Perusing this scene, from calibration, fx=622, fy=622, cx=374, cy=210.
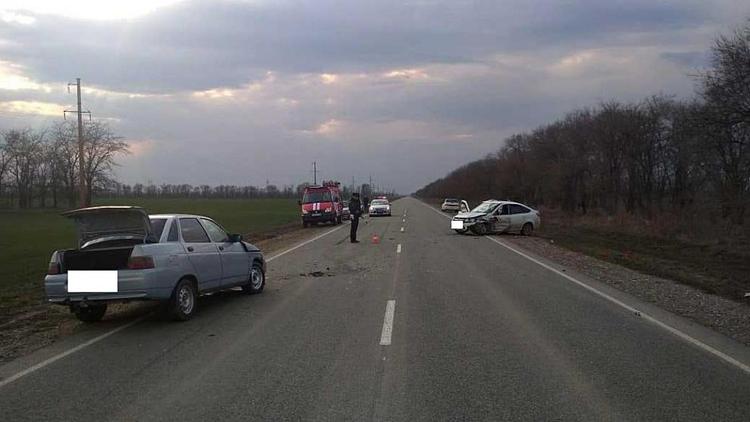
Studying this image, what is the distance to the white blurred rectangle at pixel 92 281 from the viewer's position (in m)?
8.15

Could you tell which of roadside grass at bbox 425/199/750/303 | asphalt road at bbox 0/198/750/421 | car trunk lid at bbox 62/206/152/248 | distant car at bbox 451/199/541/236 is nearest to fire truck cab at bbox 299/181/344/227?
distant car at bbox 451/199/541/236

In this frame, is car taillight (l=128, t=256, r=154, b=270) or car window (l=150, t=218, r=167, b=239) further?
car window (l=150, t=218, r=167, b=239)

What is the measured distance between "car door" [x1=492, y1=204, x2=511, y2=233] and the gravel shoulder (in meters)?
10.2

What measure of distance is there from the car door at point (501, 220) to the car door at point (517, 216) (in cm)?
23

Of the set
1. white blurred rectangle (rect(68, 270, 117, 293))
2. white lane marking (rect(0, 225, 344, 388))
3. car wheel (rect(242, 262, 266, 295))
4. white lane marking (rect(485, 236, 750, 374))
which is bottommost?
white lane marking (rect(0, 225, 344, 388))

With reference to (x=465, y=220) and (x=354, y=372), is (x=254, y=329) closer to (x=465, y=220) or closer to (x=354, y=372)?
(x=354, y=372)

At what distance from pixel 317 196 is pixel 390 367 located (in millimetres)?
33084

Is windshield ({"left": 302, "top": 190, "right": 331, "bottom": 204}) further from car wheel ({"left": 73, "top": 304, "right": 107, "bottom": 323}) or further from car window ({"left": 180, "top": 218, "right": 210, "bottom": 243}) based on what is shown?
car wheel ({"left": 73, "top": 304, "right": 107, "bottom": 323})

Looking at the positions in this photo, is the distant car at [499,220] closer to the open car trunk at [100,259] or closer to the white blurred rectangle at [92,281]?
the open car trunk at [100,259]

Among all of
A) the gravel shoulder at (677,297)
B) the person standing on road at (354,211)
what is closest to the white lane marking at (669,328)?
the gravel shoulder at (677,297)

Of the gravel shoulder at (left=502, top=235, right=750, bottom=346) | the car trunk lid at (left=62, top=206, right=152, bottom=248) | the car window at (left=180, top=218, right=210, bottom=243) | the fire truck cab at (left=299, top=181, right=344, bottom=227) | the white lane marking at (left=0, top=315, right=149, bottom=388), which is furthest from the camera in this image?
the fire truck cab at (left=299, top=181, right=344, bottom=227)

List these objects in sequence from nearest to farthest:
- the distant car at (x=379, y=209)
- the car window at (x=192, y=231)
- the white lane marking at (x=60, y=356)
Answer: the white lane marking at (x=60, y=356)
the car window at (x=192, y=231)
the distant car at (x=379, y=209)

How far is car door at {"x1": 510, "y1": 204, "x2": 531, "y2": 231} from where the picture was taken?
28641mm

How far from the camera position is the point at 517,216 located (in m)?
28.7
